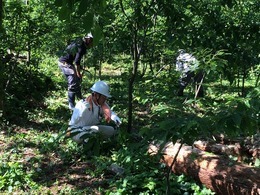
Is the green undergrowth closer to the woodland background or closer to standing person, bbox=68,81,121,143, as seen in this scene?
the woodland background

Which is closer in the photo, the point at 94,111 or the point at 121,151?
the point at 121,151

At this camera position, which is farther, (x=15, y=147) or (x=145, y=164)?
(x=15, y=147)

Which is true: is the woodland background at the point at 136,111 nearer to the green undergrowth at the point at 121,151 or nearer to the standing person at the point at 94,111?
the green undergrowth at the point at 121,151

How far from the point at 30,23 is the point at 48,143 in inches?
121

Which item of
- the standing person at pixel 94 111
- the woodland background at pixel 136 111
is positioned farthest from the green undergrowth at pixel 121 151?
the standing person at pixel 94 111

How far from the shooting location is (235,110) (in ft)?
6.66

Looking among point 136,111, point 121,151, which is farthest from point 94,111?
point 136,111

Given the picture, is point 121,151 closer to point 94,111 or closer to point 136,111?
point 94,111

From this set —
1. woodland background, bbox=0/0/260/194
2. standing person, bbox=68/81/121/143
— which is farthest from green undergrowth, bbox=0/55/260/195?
standing person, bbox=68/81/121/143

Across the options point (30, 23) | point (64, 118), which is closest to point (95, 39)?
point (64, 118)

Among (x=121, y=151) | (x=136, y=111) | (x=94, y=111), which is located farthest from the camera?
(x=136, y=111)

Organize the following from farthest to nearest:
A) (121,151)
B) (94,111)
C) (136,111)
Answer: (136,111) → (94,111) → (121,151)

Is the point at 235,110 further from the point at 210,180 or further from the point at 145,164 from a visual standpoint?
the point at 145,164

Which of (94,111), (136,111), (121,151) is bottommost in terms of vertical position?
(136,111)
